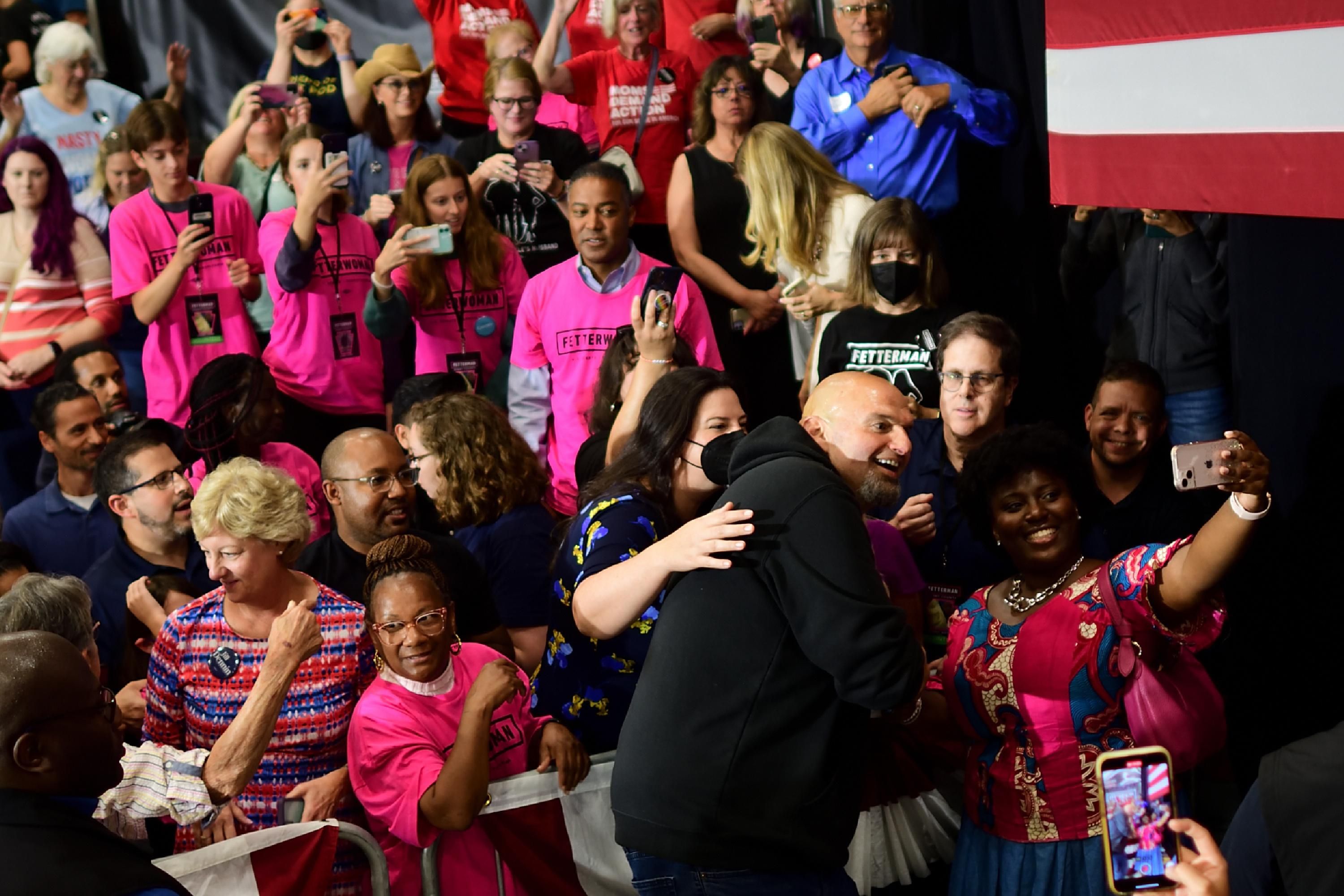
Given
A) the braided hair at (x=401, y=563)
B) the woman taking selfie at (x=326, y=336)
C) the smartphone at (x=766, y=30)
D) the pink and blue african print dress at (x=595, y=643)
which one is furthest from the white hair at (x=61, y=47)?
the pink and blue african print dress at (x=595, y=643)

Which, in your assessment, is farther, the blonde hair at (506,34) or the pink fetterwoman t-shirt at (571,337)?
the blonde hair at (506,34)

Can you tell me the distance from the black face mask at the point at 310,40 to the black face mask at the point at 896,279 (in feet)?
11.1

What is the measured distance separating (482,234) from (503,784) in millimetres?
2862

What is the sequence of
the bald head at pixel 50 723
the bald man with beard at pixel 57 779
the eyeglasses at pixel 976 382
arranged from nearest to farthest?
the bald man with beard at pixel 57 779 → the bald head at pixel 50 723 → the eyeglasses at pixel 976 382

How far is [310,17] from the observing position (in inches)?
273

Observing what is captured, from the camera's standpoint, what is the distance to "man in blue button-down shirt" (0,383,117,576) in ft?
16.1

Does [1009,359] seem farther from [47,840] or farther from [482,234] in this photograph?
[47,840]

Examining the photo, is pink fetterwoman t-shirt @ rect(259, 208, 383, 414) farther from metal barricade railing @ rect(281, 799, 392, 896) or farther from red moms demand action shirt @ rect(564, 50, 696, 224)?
metal barricade railing @ rect(281, 799, 392, 896)

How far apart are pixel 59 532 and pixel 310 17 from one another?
3077 mm

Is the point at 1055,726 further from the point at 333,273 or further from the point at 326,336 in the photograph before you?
the point at 333,273

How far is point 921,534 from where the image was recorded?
3.98 m

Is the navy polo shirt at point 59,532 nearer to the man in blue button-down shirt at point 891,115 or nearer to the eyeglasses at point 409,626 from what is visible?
the eyeglasses at point 409,626

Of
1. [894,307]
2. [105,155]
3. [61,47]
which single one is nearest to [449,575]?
[894,307]

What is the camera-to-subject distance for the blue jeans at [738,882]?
2.57 meters
